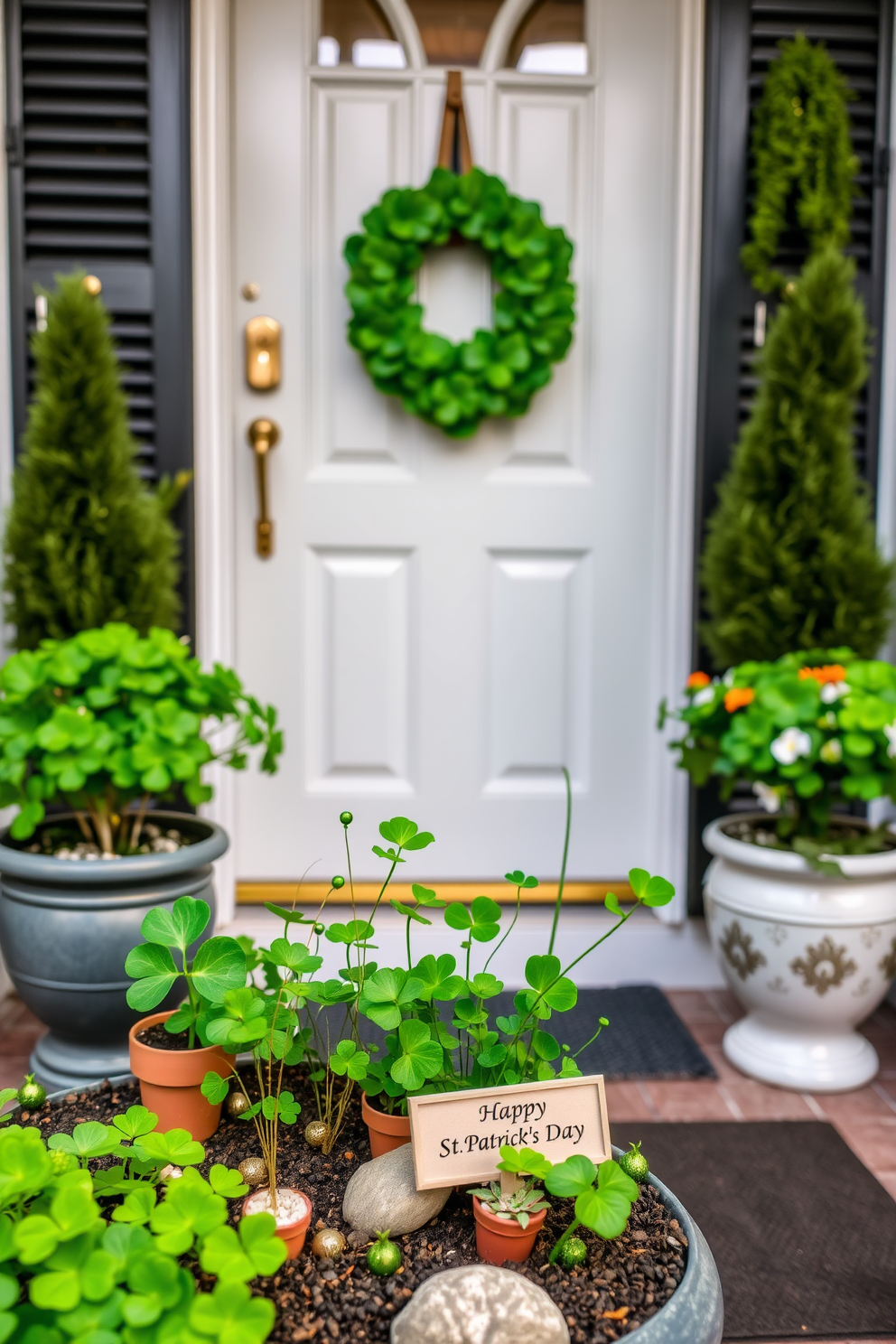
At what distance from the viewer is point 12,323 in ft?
6.95

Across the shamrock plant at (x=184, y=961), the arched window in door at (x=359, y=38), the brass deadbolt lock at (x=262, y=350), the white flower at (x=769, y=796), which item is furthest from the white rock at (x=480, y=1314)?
the arched window in door at (x=359, y=38)

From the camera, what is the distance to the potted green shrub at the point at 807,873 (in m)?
1.79

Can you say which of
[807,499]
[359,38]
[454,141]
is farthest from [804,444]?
[359,38]

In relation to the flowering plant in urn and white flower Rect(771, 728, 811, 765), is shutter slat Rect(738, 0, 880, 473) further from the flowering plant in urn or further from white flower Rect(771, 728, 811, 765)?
white flower Rect(771, 728, 811, 765)

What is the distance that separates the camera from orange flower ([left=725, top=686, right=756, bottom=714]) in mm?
1855

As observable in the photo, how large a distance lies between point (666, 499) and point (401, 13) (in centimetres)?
119

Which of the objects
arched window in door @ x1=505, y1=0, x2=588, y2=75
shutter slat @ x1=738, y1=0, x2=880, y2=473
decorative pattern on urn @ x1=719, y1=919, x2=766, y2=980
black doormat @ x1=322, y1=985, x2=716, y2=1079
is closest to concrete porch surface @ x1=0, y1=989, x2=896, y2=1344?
black doormat @ x1=322, y1=985, x2=716, y2=1079

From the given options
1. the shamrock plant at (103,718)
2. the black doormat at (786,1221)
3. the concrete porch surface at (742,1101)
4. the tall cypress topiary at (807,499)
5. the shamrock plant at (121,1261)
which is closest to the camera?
the shamrock plant at (121,1261)

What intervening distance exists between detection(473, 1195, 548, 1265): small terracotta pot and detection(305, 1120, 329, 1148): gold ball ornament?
0.62 feet

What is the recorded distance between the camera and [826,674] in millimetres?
1812

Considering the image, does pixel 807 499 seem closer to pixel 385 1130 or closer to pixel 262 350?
pixel 262 350

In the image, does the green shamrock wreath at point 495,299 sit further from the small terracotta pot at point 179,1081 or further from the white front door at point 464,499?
the small terracotta pot at point 179,1081

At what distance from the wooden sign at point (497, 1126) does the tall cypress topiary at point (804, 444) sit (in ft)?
4.39

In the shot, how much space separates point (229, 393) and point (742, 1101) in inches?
68.3
